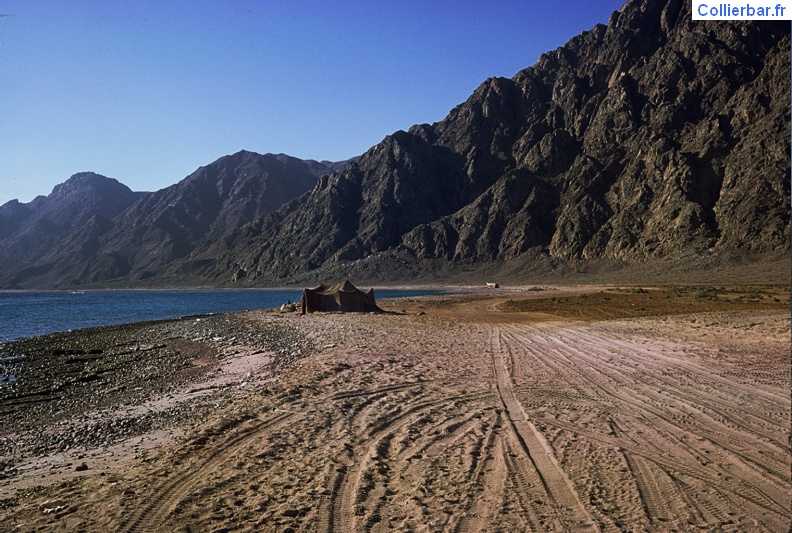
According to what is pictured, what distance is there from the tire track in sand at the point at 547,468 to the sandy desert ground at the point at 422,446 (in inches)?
1.3

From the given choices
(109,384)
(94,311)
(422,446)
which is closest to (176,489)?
(422,446)

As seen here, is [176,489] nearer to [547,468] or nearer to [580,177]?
[547,468]

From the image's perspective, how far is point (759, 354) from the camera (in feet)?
45.0

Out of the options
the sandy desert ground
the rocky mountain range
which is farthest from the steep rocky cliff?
the sandy desert ground

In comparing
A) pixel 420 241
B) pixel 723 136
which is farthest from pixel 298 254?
pixel 723 136

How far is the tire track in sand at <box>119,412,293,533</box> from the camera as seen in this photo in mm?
5336

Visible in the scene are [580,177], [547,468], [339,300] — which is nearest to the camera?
[547,468]

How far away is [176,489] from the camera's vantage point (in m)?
6.14

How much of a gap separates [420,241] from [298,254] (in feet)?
144

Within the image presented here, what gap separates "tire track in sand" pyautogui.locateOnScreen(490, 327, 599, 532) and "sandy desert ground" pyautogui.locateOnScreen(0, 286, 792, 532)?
0.03 m

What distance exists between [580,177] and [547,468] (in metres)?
126

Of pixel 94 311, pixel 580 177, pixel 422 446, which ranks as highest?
pixel 580 177

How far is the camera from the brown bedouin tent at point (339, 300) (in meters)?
38.6

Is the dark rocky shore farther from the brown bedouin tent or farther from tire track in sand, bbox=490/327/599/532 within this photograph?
the brown bedouin tent
